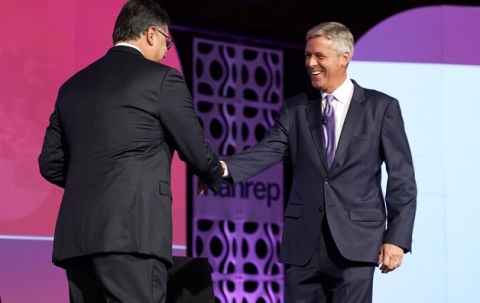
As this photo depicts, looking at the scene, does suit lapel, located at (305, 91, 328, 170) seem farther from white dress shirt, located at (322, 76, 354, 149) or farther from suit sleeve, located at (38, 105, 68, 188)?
suit sleeve, located at (38, 105, 68, 188)

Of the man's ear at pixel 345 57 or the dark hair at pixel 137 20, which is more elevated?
the dark hair at pixel 137 20

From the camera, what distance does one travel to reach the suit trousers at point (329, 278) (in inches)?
121

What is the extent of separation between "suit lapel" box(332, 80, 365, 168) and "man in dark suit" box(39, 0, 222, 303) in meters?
0.62

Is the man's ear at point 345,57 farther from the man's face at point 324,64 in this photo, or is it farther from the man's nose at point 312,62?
the man's nose at point 312,62

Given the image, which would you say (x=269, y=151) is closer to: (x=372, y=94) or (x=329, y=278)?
(x=372, y=94)

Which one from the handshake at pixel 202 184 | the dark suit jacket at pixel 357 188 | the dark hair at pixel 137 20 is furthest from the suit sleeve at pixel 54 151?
→ the dark suit jacket at pixel 357 188

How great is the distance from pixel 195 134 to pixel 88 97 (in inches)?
14.0

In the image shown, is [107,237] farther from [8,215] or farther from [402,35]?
[402,35]

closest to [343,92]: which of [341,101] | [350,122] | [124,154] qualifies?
[341,101]

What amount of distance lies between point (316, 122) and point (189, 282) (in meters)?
0.96

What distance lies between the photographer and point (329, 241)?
10.2 ft

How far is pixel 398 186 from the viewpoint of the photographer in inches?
124

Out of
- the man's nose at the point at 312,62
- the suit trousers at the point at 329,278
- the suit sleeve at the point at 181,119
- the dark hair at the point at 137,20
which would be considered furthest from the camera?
the man's nose at the point at 312,62

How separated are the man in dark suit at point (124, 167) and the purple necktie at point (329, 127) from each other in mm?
614
